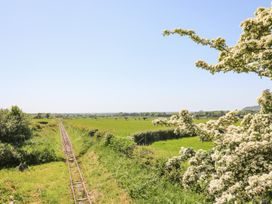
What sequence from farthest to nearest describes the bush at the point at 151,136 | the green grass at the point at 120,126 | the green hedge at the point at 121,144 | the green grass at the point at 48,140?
the green grass at the point at 120,126
the bush at the point at 151,136
the green grass at the point at 48,140
the green hedge at the point at 121,144

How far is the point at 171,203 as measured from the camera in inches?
→ 679

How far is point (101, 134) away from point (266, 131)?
1690 inches

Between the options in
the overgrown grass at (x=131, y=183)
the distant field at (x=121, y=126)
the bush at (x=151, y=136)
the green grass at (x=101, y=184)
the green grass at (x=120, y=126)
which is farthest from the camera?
the green grass at (x=120, y=126)

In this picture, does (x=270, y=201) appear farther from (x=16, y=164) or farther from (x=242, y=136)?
(x=16, y=164)

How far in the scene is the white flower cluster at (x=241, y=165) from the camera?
18.3 ft

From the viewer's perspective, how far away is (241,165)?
604 cm

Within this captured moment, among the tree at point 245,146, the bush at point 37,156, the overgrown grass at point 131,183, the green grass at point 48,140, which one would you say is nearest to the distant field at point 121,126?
the green grass at point 48,140

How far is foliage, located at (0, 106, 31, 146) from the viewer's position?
4537cm

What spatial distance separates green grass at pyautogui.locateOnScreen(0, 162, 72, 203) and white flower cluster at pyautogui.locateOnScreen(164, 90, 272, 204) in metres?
16.2

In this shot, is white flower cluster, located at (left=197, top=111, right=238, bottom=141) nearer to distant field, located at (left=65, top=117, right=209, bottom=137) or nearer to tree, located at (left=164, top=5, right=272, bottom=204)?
tree, located at (left=164, top=5, right=272, bottom=204)

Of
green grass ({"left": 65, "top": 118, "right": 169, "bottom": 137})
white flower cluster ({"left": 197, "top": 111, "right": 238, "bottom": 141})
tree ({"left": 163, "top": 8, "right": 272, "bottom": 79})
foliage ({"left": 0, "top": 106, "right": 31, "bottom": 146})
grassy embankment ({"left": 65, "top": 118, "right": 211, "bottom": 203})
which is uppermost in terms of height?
tree ({"left": 163, "top": 8, "right": 272, "bottom": 79})

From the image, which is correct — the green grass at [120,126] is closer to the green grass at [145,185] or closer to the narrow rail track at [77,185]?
the narrow rail track at [77,185]

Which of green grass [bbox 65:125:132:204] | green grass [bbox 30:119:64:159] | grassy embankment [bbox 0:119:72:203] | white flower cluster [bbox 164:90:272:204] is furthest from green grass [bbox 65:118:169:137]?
white flower cluster [bbox 164:90:272:204]

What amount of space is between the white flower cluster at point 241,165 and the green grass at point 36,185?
16.2 meters
